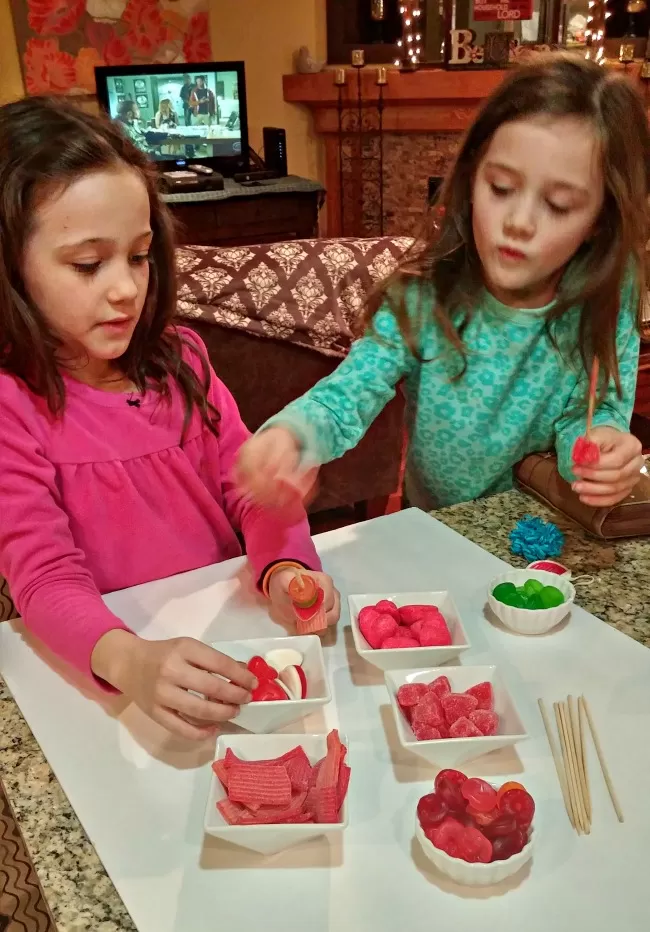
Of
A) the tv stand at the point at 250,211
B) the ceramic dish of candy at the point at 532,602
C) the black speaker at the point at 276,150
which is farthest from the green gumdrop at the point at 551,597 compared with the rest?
the black speaker at the point at 276,150

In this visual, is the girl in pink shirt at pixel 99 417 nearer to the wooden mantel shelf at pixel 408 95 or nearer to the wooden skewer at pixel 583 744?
the wooden skewer at pixel 583 744

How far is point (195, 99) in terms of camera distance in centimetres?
444

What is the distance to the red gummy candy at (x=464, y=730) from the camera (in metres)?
0.69

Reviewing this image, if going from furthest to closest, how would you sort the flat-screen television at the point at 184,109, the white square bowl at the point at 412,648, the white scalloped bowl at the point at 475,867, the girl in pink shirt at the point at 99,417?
the flat-screen television at the point at 184,109, the girl in pink shirt at the point at 99,417, the white square bowl at the point at 412,648, the white scalloped bowl at the point at 475,867

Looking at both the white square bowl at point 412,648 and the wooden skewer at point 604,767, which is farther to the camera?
the white square bowl at point 412,648

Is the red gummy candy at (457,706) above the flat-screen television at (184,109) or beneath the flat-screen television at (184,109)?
beneath

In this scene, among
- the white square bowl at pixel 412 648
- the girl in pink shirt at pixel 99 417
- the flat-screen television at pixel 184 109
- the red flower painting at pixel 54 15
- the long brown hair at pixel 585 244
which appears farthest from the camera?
the flat-screen television at pixel 184 109

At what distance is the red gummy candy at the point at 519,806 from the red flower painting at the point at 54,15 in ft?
14.8

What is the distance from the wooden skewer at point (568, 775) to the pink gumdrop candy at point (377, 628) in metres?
0.18

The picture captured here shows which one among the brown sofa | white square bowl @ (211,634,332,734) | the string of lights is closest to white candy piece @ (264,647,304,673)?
white square bowl @ (211,634,332,734)

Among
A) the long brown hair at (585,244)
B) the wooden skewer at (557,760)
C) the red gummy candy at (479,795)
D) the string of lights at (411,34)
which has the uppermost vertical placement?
the string of lights at (411,34)

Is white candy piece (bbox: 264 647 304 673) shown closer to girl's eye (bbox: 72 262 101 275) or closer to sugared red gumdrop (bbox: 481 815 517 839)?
sugared red gumdrop (bbox: 481 815 517 839)

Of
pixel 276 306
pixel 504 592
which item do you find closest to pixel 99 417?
pixel 504 592

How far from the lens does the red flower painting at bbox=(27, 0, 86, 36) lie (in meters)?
4.02
